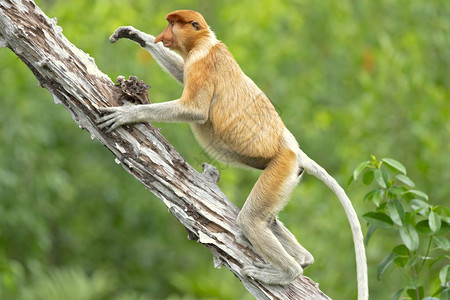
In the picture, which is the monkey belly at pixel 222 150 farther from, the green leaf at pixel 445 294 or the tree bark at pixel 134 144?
the green leaf at pixel 445 294

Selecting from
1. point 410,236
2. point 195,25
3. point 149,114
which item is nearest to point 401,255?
point 410,236

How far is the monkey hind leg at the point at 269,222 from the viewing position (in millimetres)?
2787

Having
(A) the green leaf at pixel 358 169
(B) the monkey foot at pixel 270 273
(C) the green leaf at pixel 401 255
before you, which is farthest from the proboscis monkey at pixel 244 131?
(C) the green leaf at pixel 401 255

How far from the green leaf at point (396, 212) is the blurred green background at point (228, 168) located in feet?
6.20

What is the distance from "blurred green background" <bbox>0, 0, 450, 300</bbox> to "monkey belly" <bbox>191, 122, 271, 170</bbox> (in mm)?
2034

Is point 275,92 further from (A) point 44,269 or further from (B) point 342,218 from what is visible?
(A) point 44,269

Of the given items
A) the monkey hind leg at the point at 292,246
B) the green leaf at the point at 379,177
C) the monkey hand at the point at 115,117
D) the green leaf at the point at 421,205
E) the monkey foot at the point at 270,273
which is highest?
the green leaf at the point at 421,205

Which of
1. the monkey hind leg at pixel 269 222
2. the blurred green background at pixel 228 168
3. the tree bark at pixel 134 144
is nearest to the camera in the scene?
the tree bark at pixel 134 144

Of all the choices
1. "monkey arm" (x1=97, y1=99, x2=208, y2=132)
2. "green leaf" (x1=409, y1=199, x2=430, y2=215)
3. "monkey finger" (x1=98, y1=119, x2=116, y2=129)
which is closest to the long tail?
"green leaf" (x1=409, y1=199, x2=430, y2=215)

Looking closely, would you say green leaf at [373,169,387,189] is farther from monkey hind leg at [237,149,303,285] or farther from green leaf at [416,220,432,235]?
monkey hind leg at [237,149,303,285]

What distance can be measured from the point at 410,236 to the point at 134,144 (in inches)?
53.5

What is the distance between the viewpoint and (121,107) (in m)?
2.74

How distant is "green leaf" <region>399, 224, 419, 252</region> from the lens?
2.84 meters

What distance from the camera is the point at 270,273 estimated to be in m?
2.79
